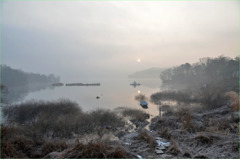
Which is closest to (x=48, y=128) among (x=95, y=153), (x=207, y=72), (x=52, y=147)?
(x=52, y=147)

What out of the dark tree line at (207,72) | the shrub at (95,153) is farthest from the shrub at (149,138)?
the dark tree line at (207,72)

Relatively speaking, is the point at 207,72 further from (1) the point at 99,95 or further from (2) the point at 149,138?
(2) the point at 149,138

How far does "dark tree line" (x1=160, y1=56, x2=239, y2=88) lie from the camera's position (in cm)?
4908

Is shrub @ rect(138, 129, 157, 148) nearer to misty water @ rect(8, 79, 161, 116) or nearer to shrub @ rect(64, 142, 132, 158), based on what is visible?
shrub @ rect(64, 142, 132, 158)

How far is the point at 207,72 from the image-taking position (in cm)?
6216

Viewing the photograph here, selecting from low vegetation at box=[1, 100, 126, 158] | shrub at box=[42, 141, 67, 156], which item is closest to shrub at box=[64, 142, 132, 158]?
low vegetation at box=[1, 100, 126, 158]

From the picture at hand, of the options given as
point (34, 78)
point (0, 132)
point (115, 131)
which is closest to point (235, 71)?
point (115, 131)

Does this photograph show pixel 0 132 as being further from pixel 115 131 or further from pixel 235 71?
pixel 235 71

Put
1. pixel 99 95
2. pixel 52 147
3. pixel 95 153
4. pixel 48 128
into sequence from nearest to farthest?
pixel 95 153, pixel 52 147, pixel 48 128, pixel 99 95

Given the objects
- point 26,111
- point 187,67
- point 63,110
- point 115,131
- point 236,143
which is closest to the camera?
point 236,143

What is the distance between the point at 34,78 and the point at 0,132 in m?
132

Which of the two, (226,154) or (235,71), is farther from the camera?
(235,71)

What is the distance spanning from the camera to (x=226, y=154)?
5.29m

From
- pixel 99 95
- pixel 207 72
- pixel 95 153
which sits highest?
pixel 207 72
